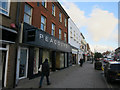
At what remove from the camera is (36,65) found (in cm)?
925

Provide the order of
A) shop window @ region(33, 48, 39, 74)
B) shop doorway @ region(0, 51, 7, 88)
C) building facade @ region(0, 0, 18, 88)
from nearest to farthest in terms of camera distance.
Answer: building facade @ region(0, 0, 18, 88), shop doorway @ region(0, 51, 7, 88), shop window @ region(33, 48, 39, 74)

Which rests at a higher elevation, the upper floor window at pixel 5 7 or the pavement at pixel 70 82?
the upper floor window at pixel 5 7

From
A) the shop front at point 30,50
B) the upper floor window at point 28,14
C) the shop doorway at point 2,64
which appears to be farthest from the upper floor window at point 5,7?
the shop doorway at point 2,64

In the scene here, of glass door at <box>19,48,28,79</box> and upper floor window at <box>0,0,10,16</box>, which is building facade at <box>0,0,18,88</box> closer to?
upper floor window at <box>0,0,10,16</box>

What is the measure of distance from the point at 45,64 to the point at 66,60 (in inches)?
443

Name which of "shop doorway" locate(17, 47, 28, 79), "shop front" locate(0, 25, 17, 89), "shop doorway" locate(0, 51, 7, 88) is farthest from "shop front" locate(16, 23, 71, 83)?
"shop doorway" locate(0, 51, 7, 88)

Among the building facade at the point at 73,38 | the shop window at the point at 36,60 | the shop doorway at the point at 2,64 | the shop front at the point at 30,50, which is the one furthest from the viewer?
the building facade at the point at 73,38

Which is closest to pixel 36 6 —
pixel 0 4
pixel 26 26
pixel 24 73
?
pixel 26 26

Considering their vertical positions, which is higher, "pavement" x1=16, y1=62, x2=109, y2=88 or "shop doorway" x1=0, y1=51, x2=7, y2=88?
"shop doorway" x1=0, y1=51, x2=7, y2=88

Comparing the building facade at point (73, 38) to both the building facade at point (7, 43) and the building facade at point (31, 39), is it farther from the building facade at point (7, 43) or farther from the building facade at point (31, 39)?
the building facade at point (7, 43)

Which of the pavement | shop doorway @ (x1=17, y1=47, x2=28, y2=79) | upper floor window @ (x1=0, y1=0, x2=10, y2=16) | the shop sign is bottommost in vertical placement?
the pavement

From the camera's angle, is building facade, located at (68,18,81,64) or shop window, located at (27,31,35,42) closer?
shop window, located at (27,31,35,42)

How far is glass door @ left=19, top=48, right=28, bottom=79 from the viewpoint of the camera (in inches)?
303

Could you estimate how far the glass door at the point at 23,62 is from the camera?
25.3 ft
